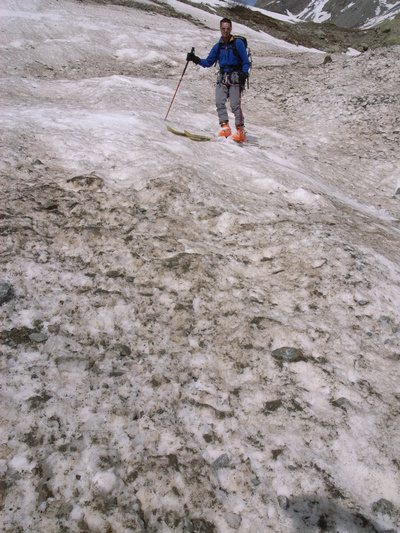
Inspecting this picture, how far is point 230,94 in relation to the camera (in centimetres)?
882

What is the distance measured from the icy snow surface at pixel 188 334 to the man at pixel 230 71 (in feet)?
2.51

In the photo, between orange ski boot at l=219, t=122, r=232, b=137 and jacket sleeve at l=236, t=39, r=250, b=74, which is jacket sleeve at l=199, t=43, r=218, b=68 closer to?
jacket sleeve at l=236, t=39, r=250, b=74

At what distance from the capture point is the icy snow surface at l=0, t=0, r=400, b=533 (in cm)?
258

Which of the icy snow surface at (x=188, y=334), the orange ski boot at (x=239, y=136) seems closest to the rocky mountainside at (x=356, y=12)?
the orange ski boot at (x=239, y=136)

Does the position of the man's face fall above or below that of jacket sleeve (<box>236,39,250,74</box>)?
above

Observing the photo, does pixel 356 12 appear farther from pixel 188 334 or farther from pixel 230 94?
pixel 188 334

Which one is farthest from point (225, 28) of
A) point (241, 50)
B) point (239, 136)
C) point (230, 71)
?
point (239, 136)

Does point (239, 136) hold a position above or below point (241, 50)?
below

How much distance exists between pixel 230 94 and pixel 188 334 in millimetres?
7207

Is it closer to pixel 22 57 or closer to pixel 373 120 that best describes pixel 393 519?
pixel 373 120

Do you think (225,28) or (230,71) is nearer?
(225,28)

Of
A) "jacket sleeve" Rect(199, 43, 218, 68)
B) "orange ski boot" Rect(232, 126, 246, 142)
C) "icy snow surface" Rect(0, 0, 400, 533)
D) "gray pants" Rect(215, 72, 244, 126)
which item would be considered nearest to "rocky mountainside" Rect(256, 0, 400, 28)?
"jacket sleeve" Rect(199, 43, 218, 68)

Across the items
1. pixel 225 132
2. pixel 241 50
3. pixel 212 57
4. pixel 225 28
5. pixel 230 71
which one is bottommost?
pixel 225 132

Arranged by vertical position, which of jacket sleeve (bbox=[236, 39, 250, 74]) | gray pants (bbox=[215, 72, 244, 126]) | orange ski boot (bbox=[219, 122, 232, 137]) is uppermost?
jacket sleeve (bbox=[236, 39, 250, 74])
